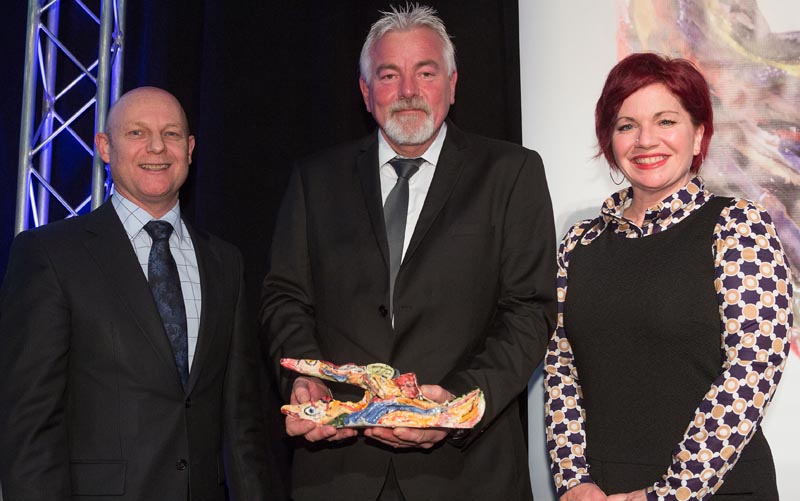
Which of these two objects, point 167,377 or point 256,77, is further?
point 256,77

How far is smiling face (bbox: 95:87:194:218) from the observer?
2643 millimetres

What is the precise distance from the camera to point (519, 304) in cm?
230

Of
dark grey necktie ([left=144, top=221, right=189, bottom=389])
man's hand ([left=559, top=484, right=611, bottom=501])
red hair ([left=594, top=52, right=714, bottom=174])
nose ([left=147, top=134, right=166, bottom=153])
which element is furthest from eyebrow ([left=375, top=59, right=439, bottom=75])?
man's hand ([left=559, top=484, right=611, bottom=501])

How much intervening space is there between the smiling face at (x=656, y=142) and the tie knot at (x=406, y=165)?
0.59m

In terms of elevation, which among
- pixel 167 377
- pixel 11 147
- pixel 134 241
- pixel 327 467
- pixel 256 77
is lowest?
pixel 327 467

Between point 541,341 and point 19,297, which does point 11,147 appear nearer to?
point 19,297

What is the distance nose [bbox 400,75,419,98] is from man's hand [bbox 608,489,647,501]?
1.26 metres

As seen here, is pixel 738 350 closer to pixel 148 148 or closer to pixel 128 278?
pixel 128 278

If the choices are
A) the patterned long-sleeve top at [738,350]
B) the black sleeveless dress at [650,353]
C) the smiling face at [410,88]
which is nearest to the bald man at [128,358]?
the smiling face at [410,88]

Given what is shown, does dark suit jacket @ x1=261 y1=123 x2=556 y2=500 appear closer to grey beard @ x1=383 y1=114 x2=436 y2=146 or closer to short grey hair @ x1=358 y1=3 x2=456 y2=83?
grey beard @ x1=383 y1=114 x2=436 y2=146

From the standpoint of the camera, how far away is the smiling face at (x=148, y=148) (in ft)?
8.67

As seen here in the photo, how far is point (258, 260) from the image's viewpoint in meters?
3.49

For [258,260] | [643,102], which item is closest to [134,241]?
[258,260]

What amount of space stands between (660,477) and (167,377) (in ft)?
4.54
